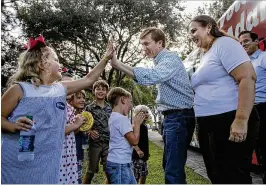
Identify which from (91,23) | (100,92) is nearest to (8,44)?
(91,23)

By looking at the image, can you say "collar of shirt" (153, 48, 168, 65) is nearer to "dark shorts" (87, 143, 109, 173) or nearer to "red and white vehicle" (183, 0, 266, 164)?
"red and white vehicle" (183, 0, 266, 164)

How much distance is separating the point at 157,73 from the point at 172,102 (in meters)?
0.28

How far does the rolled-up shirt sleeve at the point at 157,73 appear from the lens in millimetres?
2715

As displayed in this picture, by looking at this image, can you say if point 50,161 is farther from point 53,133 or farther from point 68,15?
point 68,15

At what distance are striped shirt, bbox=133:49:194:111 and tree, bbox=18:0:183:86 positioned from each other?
16866 mm

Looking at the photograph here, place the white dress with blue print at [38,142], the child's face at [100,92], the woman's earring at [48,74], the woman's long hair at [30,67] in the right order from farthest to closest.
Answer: the child's face at [100,92] → the woman's earring at [48,74] → the woman's long hair at [30,67] → the white dress with blue print at [38,142]

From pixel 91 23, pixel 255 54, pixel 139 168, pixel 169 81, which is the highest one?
pixel 91 23

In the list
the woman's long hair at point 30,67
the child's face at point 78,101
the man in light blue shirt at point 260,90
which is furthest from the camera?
the child's face at point 78,101

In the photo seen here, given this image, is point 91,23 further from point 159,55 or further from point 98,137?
point 159,55

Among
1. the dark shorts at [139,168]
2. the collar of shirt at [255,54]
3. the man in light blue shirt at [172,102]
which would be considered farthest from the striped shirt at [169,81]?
the dark shorts at [139,168]

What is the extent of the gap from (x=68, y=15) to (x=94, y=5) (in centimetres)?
215

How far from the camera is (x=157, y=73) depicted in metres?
2.72

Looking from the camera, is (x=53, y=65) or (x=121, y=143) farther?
(x=121, y=143)

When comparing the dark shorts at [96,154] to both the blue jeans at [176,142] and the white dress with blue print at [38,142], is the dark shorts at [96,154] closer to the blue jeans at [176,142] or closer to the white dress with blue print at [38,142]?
the blue jeans at [176,142]
